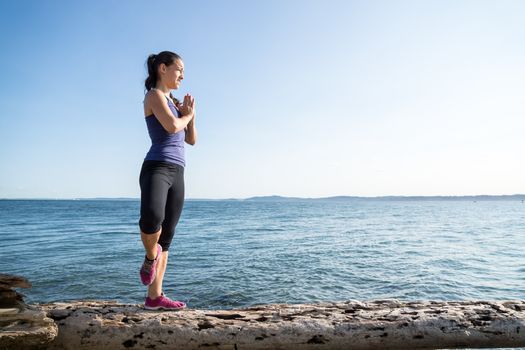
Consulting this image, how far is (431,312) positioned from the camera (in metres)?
3.50

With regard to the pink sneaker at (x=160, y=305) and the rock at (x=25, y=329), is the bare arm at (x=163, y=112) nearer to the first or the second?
the pink sneaker at (x=160, y=305)

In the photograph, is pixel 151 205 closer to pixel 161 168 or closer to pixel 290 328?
pixel 161 168

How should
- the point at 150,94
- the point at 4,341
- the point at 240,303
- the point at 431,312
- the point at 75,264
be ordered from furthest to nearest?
the point at 75,264 < the point at 240,303 < the point at 150,94 < the point at 431,312 < the point at 4,341

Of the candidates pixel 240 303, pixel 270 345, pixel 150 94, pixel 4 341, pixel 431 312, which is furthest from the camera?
pixel 240 303

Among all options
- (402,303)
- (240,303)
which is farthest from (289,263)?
(402,303)

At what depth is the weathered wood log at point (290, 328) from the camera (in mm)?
3186

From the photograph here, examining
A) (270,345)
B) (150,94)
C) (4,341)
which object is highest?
(150,94)

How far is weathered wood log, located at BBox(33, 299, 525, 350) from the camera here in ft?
10.5

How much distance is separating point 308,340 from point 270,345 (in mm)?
340

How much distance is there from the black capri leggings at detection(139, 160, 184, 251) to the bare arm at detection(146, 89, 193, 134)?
14.5 inches

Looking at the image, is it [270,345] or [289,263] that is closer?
[270,345]

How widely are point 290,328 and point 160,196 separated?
1743 mm

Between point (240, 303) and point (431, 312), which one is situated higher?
point (431, 312)

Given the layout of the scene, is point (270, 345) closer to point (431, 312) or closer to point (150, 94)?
point (431, 312)
